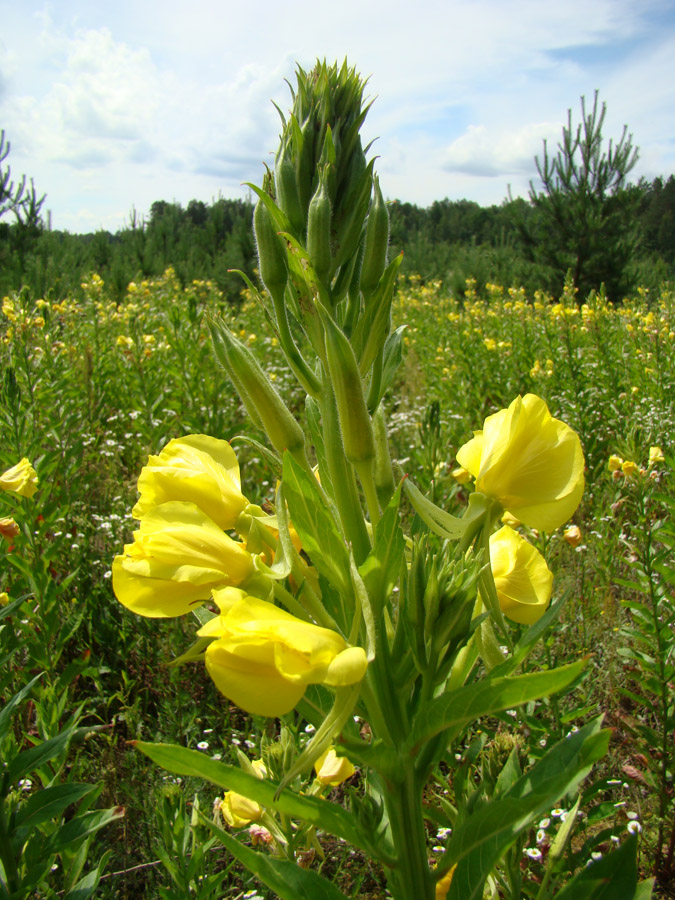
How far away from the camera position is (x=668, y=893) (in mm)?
1740

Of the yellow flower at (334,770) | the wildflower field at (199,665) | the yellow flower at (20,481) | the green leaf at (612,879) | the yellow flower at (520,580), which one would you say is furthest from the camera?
the yellow flower at (20,481)

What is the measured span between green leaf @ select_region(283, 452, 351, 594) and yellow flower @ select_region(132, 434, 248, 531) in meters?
0.13

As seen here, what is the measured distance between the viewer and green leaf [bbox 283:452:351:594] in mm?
825

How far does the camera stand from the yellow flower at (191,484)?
90 cm

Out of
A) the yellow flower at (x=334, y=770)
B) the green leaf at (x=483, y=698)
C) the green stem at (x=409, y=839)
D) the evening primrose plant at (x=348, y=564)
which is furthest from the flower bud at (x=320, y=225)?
the yellow flower at (x=334, y=770)

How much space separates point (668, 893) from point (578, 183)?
1749 centimetres

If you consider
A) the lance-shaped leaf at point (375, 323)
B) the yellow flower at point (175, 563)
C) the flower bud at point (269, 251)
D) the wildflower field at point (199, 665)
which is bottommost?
the wildflower field at point (199, 665)

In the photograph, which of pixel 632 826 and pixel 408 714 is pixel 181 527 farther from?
→ pixel 632 826

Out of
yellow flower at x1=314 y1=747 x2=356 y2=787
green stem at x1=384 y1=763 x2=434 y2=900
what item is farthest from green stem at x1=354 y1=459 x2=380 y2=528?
yellow flower at x1=314 y1=747 x2=356 y2=787

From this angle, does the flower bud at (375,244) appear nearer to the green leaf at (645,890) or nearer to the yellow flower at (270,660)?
the yellow flower at (270,660)

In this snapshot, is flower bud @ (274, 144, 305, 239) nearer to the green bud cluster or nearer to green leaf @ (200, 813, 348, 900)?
the green bud cluster

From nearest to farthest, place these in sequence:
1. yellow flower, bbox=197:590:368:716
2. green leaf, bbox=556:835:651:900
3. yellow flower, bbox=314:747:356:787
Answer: yellow flower, bbox=197:590:368:716 < green leaf, bbox=556:835:651:900 < yellow flower, bbox=314:747:356:787

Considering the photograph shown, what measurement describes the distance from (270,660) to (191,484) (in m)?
0.34

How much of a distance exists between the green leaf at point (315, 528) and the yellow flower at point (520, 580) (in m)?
0.30
